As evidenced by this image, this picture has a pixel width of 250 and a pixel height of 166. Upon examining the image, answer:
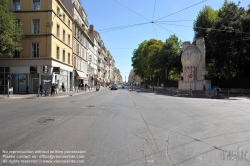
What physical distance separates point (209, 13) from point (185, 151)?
44344mm

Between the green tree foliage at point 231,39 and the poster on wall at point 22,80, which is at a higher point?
the green tree foliage at point 231,39

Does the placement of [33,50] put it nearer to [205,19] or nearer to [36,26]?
[36,26]

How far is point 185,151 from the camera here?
5.30 meters

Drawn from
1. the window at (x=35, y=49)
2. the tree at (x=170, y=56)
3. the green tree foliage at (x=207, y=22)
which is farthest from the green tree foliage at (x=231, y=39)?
the window at (x=35, y=49)

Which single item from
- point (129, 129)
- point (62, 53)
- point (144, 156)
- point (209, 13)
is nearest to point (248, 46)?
point (209, 13)

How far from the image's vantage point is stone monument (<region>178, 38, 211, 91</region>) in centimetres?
3312

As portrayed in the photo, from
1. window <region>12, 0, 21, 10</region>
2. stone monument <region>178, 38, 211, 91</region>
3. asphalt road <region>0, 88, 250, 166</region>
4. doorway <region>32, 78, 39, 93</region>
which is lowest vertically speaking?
asphalt road <region>0, 88, 250, 166</region>

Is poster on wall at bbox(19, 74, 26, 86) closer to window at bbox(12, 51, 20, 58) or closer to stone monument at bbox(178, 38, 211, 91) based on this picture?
window at bbox(12, 51, 20, 58)

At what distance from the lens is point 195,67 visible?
3400 centimetres

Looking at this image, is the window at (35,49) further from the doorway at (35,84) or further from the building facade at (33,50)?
the doorway at (35,84)

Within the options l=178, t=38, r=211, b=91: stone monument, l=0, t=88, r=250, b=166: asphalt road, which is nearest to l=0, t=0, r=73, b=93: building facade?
l=178, t=38, r=211, b=91: stone monument

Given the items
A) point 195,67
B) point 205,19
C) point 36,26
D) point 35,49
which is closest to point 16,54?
point 35,49

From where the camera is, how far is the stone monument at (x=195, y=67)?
33.1 meters

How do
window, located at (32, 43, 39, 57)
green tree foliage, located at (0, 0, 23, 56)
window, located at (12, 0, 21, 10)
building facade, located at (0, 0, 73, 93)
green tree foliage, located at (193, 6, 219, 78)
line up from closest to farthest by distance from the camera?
green tree foliage, located at (0, 0, 23, 56) < building facade, located at (0, 0, 73, 93) < window, located at (32, 43, 39, 57) < window, located at (12, 0, 21, 10) < green tree foliage, located at (193, 6, 219, 78)
